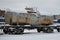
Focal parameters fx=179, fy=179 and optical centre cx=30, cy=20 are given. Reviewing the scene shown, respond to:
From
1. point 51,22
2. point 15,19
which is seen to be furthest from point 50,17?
point 15,19

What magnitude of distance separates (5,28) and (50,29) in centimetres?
671

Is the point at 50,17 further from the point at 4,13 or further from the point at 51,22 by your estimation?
the point at 4,13

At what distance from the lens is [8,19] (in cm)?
2400

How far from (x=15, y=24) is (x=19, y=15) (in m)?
1.34

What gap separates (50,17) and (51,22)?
29.8 inches

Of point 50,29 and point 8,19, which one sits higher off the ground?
point 8,19

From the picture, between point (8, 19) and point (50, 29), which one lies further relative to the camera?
point (50, 29)

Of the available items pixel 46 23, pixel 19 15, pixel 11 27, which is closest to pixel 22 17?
pixel 19 15

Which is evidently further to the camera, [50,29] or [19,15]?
[50,29]

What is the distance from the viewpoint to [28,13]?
24.6 meters

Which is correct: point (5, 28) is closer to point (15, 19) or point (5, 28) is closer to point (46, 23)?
point (15, 19)

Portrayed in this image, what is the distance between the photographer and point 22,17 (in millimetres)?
24281

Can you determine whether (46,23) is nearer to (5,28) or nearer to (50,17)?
(50,17)

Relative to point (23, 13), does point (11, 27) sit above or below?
below
